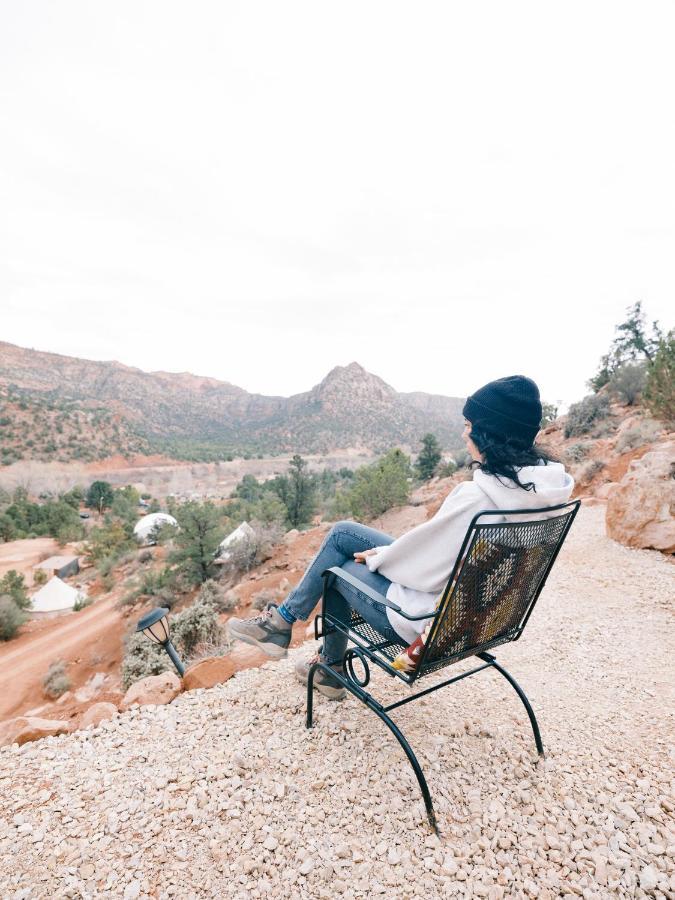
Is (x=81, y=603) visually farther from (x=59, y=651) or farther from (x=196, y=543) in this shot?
(x=196, y=543)

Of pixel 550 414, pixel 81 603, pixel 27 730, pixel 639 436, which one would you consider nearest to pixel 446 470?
pixel 550 414

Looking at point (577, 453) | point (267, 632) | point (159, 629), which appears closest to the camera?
point (267, 632)

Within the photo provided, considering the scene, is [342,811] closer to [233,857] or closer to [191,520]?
[233,857]

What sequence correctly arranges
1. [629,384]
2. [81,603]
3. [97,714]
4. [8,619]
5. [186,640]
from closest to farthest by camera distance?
[97,714], [186,640], [8,619], [81,603], [629,384]

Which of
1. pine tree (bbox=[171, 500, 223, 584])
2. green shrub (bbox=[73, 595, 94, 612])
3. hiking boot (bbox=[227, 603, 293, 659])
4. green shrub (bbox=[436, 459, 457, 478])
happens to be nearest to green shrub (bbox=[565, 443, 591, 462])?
green shrub (bbox=[436, 459, 457, 478])

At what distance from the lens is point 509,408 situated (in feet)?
5.61

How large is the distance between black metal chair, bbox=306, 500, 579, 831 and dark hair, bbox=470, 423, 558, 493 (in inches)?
6.5

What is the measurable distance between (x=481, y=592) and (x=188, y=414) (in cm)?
9278

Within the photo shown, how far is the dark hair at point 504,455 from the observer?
1676mm

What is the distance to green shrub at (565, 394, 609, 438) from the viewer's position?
16734 millimetres

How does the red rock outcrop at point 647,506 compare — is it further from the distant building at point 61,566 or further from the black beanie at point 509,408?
the distant building at point 61,566

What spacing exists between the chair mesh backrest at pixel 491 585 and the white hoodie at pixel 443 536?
0.32ft

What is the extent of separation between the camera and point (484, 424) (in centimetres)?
174

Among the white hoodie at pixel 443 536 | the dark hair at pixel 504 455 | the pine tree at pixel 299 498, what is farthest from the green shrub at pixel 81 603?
the dark hair at pixel 504 455
